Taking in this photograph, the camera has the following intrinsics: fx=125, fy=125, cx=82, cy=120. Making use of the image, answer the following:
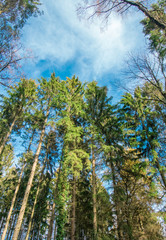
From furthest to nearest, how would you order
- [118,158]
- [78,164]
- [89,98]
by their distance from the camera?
[89,98] < [118,158] < [78,164]

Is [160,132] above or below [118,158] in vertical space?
above

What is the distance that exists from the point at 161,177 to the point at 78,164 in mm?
5040

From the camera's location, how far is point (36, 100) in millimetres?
10242

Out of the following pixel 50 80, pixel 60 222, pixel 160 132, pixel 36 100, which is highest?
pixel 50 80

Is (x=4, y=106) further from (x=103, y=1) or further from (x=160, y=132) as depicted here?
(x=160, y=132)

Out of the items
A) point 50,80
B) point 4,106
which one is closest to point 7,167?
point 4,106

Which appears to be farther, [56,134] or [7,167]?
[7,167]

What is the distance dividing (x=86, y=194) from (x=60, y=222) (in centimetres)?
403

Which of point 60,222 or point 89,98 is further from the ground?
point 89,98

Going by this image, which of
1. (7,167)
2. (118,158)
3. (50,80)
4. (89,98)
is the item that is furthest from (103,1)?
(7,167)

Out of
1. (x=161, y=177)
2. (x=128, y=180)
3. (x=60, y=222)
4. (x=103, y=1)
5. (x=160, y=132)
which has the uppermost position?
(x=103, y=1)

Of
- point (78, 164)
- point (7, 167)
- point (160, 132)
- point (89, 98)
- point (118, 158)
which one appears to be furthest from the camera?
point (7, 167)

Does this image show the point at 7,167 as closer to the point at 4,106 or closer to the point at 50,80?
the point at 4,106

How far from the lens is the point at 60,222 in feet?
24.4
